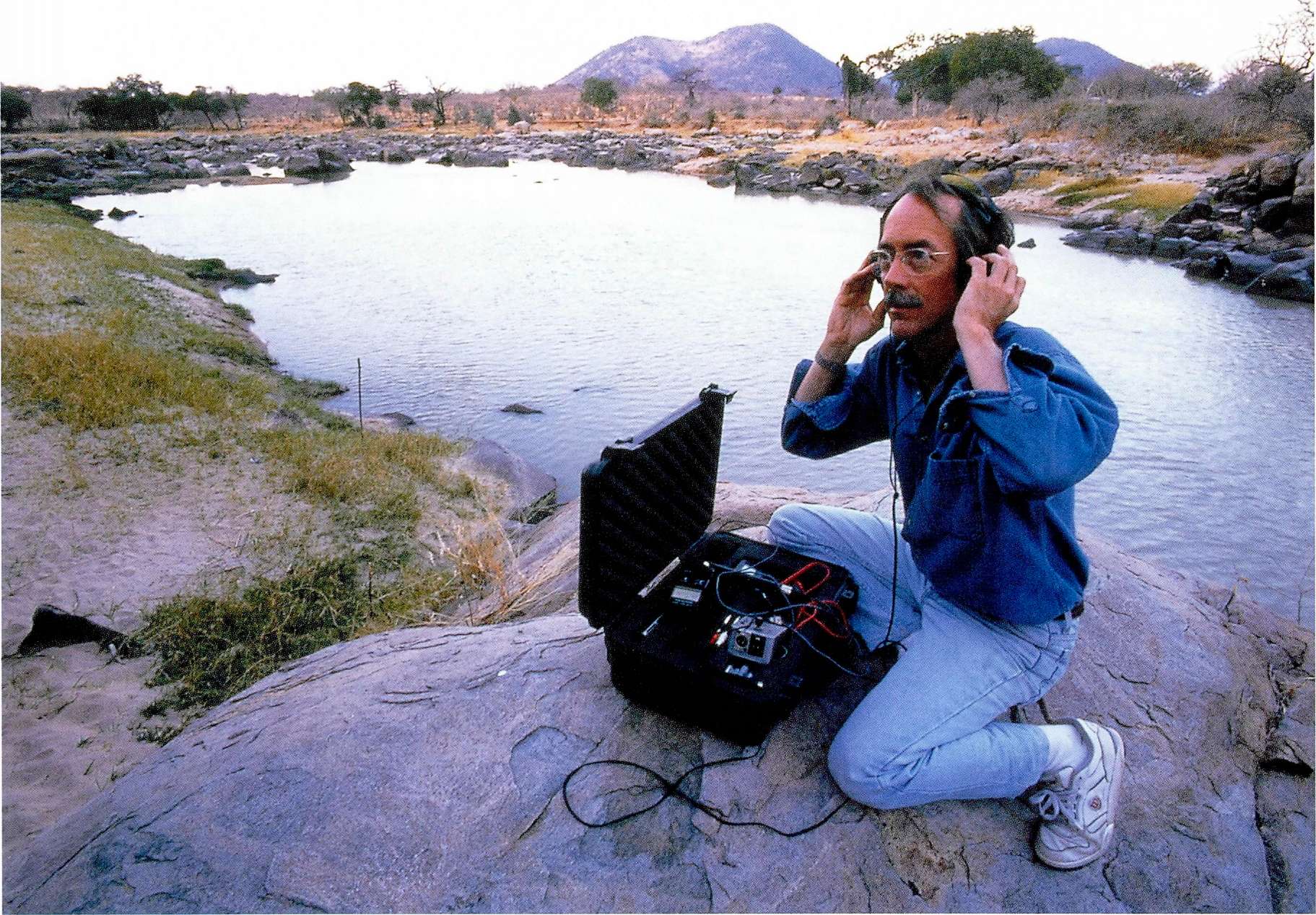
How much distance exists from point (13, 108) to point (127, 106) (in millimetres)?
8783

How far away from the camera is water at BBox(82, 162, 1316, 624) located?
659cm

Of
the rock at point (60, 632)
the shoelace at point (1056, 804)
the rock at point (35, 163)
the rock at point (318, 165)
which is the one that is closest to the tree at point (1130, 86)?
the rock at point (318, 165)

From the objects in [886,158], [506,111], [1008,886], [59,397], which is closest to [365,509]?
[59,397]

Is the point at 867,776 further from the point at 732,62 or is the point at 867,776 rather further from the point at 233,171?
the point at 732,62

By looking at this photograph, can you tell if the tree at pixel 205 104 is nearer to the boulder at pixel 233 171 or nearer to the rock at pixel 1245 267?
the boulder at pixel 233 171

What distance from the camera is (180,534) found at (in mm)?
5375

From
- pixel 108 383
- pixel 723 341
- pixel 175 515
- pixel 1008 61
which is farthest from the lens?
pixel 1008 61

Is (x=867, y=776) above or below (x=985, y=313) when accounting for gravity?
below

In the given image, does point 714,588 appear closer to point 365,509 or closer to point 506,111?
point 365,509

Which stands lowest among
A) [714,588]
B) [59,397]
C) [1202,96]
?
[59,397]

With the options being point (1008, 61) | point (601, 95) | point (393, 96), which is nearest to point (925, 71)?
point (1008, 61)

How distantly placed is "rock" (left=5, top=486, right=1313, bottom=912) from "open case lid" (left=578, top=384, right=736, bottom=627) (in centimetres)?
38

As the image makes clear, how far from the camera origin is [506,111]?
257 feet

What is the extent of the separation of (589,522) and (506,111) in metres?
86.2
